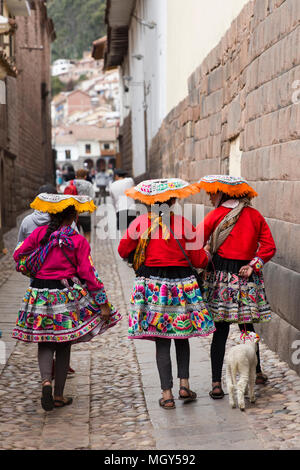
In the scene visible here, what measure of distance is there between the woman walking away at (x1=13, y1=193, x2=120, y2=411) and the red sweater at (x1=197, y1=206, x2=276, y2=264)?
0.89m

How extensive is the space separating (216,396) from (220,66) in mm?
5973

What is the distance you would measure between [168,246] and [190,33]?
9111 mm

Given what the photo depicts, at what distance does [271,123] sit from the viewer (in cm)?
723

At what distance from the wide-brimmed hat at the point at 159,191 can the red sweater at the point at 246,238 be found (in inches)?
14.4

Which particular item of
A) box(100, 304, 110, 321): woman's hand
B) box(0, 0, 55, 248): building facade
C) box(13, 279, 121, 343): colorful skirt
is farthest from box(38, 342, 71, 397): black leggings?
box(0, 0, 55, 248): building facade

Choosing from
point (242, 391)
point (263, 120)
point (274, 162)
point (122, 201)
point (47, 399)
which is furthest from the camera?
point (122, 201)

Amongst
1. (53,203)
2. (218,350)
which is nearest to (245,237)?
(218,350)

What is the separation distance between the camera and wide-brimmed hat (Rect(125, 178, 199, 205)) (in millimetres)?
5375

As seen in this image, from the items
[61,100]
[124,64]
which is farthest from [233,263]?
[61,100]

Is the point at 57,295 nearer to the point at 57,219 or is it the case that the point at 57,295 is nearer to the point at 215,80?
the point at 57,219

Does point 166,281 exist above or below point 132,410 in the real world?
above

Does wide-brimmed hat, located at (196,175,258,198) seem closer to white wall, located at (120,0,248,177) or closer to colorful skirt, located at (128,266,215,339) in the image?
colorful skirt, located at (128,266,215,339)
